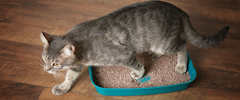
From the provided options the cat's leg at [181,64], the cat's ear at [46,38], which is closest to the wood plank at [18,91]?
the cat's ear at [46,38]

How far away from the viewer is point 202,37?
5.70 feet

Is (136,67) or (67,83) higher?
(136,67)

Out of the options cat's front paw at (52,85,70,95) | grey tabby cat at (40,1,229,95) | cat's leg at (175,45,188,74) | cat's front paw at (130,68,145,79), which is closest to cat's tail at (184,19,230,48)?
grey tabby cat at (40,1,229,95)

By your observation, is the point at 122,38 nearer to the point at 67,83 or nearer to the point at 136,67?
the point at 136,67

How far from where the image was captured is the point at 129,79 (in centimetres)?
184

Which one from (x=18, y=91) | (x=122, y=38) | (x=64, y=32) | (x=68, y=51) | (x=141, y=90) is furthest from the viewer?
(x=64, y=32)

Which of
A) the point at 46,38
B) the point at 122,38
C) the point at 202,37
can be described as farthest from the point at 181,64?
the point at 46,38

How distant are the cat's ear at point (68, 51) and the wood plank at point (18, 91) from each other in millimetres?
554

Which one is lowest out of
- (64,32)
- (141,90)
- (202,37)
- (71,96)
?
(71,96)

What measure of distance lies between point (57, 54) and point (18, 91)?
2.03 feet

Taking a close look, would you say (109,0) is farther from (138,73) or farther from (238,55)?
(238,55)

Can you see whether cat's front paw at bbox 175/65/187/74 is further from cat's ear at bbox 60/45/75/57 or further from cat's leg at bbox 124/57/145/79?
cat's ear at bbox 60/45/75/57

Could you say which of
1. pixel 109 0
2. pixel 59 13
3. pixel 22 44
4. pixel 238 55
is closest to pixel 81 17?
pixel 59 13

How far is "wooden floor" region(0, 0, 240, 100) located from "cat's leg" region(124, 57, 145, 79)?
0.17 m
